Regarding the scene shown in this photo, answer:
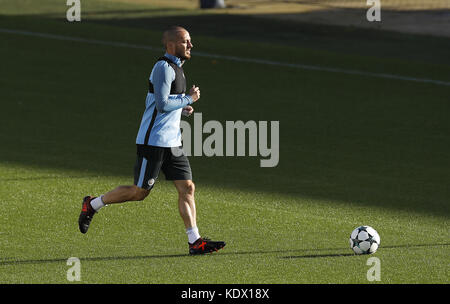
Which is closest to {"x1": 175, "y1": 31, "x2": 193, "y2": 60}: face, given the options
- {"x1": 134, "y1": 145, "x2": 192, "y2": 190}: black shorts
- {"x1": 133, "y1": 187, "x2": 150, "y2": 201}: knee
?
{"x1": 134, "y1": 145, "x2": 192, "y2": 190}: black shorts

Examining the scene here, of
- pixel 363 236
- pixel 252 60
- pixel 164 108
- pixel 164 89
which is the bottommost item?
pixel 363 236

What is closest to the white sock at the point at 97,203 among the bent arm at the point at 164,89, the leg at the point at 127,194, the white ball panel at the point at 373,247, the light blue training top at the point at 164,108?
the leg at the point at 127,194

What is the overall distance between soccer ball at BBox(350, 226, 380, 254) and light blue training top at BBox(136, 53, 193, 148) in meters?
1.97

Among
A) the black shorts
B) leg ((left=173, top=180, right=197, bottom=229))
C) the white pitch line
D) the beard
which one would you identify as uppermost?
the white pitch line

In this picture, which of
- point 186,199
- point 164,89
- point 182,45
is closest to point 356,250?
point 186,199

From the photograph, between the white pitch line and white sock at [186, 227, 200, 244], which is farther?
the white pitch line

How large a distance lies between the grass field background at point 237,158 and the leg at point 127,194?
51cm

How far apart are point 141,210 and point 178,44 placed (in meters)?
2.79

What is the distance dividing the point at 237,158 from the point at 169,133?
5508 mm

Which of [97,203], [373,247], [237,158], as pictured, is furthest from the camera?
[237,158]

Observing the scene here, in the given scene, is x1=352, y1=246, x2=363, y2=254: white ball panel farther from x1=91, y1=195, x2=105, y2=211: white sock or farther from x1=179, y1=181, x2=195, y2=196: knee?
x1=91, y1=195, x2=105, y2=211: white sock

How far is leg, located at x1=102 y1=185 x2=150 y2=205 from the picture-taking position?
10211 millimetres

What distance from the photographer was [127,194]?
10273 millimetres

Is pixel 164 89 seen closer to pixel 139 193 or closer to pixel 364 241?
pixel 139 193
